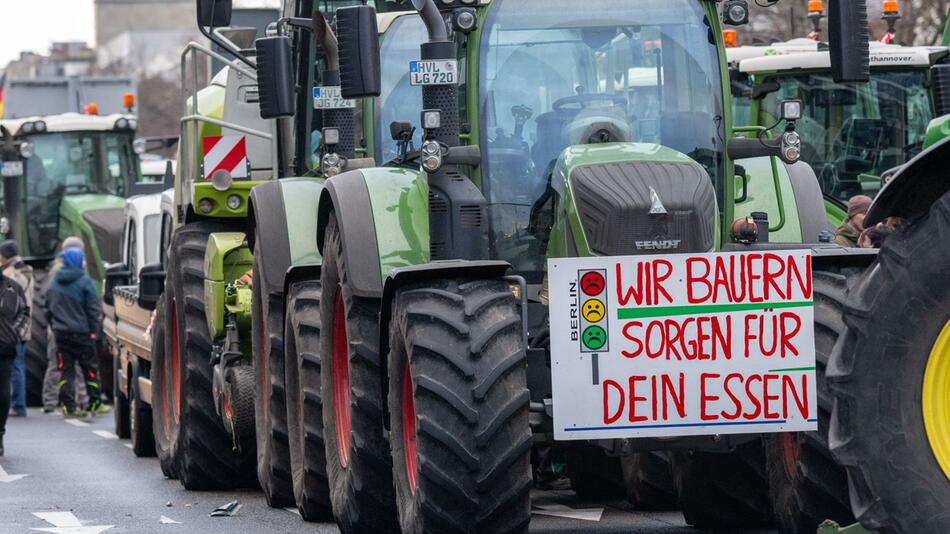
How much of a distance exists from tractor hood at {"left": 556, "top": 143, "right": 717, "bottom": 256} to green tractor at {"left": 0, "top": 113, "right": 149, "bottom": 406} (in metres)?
17.9

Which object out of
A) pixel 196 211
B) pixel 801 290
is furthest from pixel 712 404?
pixel 196 211

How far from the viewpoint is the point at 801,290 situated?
9.13m

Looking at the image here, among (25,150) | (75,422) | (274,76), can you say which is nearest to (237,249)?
(274,76)

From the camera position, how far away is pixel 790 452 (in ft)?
31.7

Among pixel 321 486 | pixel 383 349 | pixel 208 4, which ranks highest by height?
pixel 208 4

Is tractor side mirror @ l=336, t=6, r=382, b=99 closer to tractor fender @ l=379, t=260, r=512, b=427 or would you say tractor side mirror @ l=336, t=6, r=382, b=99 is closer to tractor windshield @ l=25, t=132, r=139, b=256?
tractor fender @ l=379, t=260, r=512, b=427

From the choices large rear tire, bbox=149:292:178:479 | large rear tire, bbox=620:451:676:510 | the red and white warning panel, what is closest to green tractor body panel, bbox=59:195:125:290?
large rear tire, bbox=149:292:178:479

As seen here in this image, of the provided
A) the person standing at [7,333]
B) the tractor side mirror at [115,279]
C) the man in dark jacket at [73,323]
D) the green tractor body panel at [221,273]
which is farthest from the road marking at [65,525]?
the man in dark jacket at [73,323]

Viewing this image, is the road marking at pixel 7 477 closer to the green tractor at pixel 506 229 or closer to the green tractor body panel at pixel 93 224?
the green tractor at pixel 506 229

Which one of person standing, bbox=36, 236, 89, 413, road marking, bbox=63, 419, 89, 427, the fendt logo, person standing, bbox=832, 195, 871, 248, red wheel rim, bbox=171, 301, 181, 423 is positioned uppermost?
the fendt logo

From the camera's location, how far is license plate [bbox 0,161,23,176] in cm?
2795

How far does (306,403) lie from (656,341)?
3061 mm

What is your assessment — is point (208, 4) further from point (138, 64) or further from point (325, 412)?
point (138, 64)

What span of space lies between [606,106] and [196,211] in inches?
235
